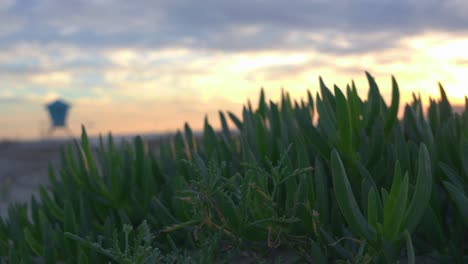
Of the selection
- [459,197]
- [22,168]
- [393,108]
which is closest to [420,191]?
[459,197]

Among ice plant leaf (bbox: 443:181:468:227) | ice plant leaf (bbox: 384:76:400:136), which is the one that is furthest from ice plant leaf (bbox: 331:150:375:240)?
ice plant leaf (bbox: 384:76:400:136)

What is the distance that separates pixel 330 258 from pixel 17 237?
174 cm

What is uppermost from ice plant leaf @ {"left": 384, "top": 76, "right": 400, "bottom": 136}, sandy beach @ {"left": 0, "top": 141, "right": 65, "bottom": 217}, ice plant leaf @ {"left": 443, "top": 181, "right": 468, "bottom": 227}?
ice plant leaf @ {"left": 384, "top": 76, "right": 400, "bottom": 136}

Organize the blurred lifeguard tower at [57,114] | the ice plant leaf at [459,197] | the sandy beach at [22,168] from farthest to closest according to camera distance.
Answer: the blurred lifeguard tower at [57,114], the sandy beach at [22,168], the ice plant leaf at [459,197]

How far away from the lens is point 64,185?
2.89 meters

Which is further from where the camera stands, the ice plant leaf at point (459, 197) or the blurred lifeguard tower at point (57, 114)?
the blurred lifeguard tower at point (57, 114)

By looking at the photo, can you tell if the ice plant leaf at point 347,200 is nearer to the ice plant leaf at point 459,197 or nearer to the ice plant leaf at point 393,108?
the ice plant leaf at point 459,197

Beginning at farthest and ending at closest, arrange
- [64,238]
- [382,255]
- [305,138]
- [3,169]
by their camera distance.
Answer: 1. [3,169]
2. [64,238]
3. [305,138]
4. [382,255]

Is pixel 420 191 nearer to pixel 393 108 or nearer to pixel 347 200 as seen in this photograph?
pixel 347 200

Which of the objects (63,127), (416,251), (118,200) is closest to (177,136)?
(118,200)

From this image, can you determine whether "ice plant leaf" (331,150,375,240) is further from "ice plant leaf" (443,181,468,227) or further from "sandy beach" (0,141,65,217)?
"sandy beach" (0,141,65,217)

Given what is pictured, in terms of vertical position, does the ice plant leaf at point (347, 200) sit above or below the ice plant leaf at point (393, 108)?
below

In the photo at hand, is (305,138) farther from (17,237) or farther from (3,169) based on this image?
(3,169)

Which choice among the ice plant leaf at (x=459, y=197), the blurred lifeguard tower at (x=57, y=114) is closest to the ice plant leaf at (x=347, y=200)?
the ice plant leaf at (x=459, y=197)
